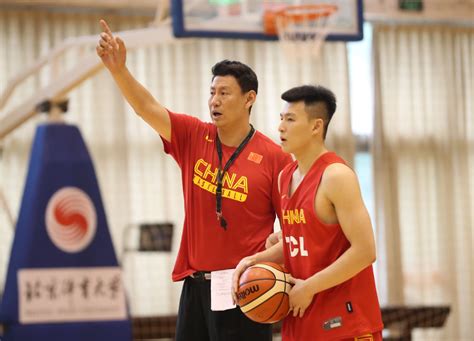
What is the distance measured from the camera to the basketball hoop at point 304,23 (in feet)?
22.6

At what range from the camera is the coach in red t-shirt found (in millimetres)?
4031

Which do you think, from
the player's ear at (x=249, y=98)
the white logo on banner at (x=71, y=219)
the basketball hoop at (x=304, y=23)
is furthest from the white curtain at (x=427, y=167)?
the player's ear at (x=249, y=98)

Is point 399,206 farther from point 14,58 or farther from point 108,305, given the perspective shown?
point 108,305

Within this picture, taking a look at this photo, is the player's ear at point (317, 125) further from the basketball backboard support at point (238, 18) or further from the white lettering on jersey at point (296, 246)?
the basketball backboard support at point (238, 18)

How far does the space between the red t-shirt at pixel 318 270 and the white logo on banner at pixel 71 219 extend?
9.47 feet

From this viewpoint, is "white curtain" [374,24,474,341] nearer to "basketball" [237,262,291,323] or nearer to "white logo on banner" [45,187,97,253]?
"white logo on banner" [45,187,97,253]

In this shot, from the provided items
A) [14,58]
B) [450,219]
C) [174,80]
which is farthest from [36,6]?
[450,219]

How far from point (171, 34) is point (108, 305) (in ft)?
7.18

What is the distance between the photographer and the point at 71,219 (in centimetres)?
629

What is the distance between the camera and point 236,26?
683 centimetres

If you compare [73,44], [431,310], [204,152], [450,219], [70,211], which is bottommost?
[431,310]

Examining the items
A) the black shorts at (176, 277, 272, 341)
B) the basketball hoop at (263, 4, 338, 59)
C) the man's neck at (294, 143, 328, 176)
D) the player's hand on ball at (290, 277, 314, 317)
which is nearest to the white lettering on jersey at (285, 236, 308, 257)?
the player's hand on ball at (290, 277, 314, 317)

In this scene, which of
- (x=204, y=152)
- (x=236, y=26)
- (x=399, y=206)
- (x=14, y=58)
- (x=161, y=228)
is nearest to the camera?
(x=204, y=152)

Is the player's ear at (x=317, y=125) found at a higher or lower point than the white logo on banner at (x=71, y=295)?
higher
